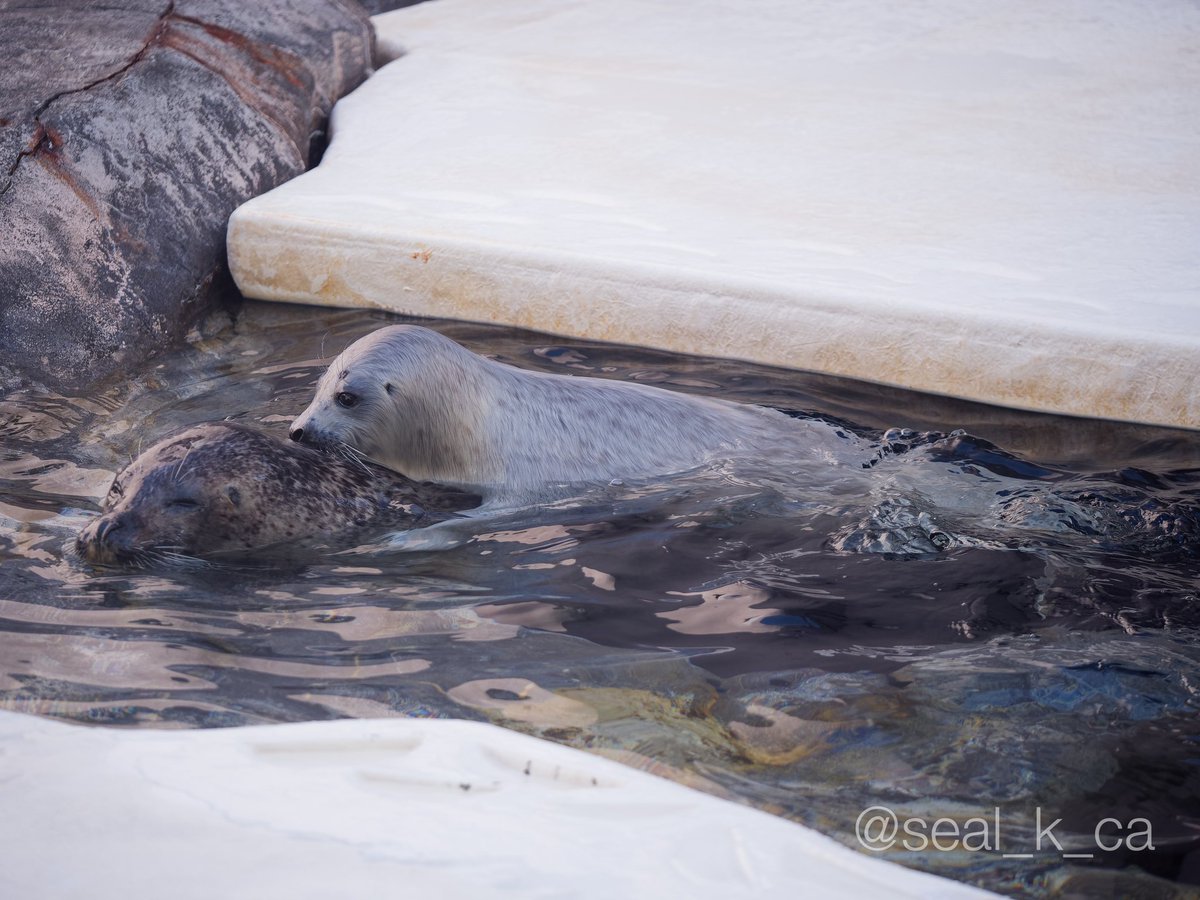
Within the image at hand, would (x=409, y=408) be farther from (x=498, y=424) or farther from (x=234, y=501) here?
(x=234, y=501)

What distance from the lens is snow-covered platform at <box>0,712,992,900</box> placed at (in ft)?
6.46

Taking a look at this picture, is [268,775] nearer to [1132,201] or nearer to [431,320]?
[431,320]

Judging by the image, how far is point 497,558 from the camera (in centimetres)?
377

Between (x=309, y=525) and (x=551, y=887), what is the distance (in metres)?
2.17

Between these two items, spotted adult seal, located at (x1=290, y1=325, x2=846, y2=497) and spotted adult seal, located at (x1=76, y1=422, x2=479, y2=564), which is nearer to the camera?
spotted adult seal, located at (x1=76, y1=422, x2=479, y2=564)

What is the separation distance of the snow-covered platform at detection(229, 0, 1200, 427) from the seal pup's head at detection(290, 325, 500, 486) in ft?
4.15

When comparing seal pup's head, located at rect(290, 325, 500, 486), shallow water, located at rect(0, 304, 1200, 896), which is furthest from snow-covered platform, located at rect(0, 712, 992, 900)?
seal pup's head, located at rect(290, 325, 500, 486)

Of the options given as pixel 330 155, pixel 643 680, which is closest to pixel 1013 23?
pixel 330 155

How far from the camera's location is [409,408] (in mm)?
4246

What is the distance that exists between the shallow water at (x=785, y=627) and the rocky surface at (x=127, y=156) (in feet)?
1.98

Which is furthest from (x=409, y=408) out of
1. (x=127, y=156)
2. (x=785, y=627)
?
(x=127, y=156)

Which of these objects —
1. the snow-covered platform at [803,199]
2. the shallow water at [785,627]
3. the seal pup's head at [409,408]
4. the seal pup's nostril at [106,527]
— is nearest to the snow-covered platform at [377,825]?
the shallow water at [785,627]

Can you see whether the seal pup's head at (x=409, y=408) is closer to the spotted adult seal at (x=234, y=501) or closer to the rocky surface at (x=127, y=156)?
the spotted adult seal at (x=234, y=501)

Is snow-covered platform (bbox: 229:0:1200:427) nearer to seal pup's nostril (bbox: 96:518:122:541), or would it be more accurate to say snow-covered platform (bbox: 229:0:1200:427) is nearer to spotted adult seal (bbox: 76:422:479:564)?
spotted adult seal (bbox: 76:422:479:564)
